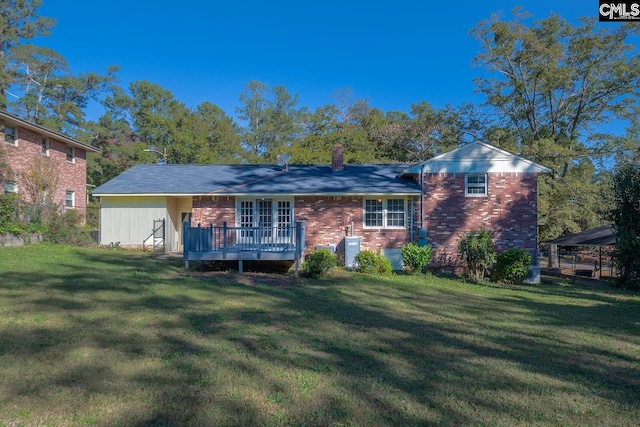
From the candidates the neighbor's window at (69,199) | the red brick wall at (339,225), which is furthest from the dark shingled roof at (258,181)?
the neighbor's window at (69,199)

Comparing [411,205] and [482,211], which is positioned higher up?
[411,205]

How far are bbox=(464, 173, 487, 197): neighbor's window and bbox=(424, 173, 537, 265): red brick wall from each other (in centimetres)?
16

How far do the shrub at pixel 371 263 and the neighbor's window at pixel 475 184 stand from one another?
4.40 meters

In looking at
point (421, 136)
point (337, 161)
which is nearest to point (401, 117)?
point (421, 136)

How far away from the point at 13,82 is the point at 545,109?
41.8 m

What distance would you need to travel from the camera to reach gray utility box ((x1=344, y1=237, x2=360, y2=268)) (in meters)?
14.4

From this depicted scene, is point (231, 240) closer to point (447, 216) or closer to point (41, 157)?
point (447, 216)

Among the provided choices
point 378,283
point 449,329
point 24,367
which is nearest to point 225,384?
point 24,367

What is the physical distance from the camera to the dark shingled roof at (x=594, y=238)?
54.1ft

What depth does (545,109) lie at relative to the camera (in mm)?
28016

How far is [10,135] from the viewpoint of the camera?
17.8 meters

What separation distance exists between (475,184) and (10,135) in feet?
66.6

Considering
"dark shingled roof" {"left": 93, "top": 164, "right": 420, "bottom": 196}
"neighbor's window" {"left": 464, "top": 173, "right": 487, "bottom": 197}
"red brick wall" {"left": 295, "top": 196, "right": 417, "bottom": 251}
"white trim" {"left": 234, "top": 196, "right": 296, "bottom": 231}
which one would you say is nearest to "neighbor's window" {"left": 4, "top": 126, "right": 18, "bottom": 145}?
"dark shingled roof" {"left": 93, "top": 164, "right": 420, "bottom": 196}

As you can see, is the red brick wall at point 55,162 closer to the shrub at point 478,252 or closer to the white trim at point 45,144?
the white trim at point 45,144
